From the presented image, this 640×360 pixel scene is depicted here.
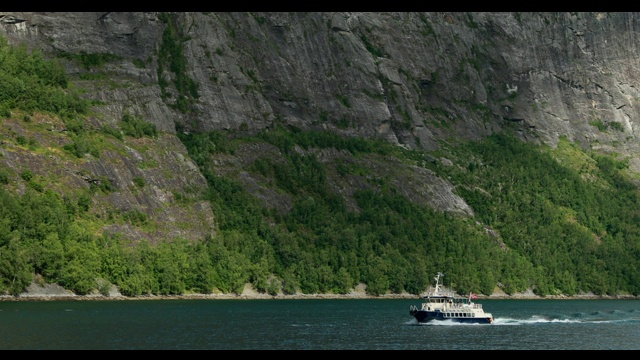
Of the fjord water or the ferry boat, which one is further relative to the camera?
the ferry boat

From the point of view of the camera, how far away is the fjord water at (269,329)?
316 feet

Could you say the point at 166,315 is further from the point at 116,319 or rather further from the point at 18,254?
the point at 18,254

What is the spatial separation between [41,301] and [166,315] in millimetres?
35991

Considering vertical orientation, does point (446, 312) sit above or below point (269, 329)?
above

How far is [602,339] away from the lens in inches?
4638

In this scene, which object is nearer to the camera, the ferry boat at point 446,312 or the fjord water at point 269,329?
the fjord water at point 269,329

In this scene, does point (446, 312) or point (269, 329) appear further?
point (446, 312)

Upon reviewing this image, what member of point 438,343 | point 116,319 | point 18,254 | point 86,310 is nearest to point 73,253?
point 18,254

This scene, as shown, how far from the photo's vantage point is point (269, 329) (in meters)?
118

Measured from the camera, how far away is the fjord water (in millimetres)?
96438
